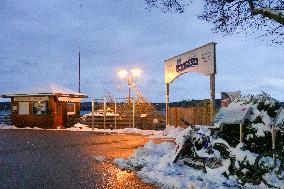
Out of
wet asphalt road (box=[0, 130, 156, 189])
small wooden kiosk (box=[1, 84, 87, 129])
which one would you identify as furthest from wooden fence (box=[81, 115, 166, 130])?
wet asphalt road (box=[0, 130, 156, 189])

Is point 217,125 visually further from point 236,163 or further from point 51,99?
point 51,99

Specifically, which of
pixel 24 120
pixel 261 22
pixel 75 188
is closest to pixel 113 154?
pixel 75 188

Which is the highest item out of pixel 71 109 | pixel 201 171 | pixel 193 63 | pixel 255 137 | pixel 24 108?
pixel 193 63

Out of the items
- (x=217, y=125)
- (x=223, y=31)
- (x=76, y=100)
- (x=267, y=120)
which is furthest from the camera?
(x=76, y=100)

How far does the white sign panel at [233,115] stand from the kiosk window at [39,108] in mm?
25151

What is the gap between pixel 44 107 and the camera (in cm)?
3278

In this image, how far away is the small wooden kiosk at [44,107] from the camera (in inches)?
1281

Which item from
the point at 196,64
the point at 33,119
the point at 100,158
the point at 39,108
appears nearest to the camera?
the point at 100,158

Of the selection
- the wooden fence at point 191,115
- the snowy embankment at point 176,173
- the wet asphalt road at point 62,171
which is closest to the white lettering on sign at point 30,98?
the wooden fence at point 191,115

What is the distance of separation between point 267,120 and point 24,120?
28.3 m

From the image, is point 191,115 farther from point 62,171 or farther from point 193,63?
point 62,171

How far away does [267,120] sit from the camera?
28.3 feet

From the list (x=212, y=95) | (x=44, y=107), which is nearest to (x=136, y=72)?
(x=44, y=107)

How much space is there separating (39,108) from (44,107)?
1.80ft
